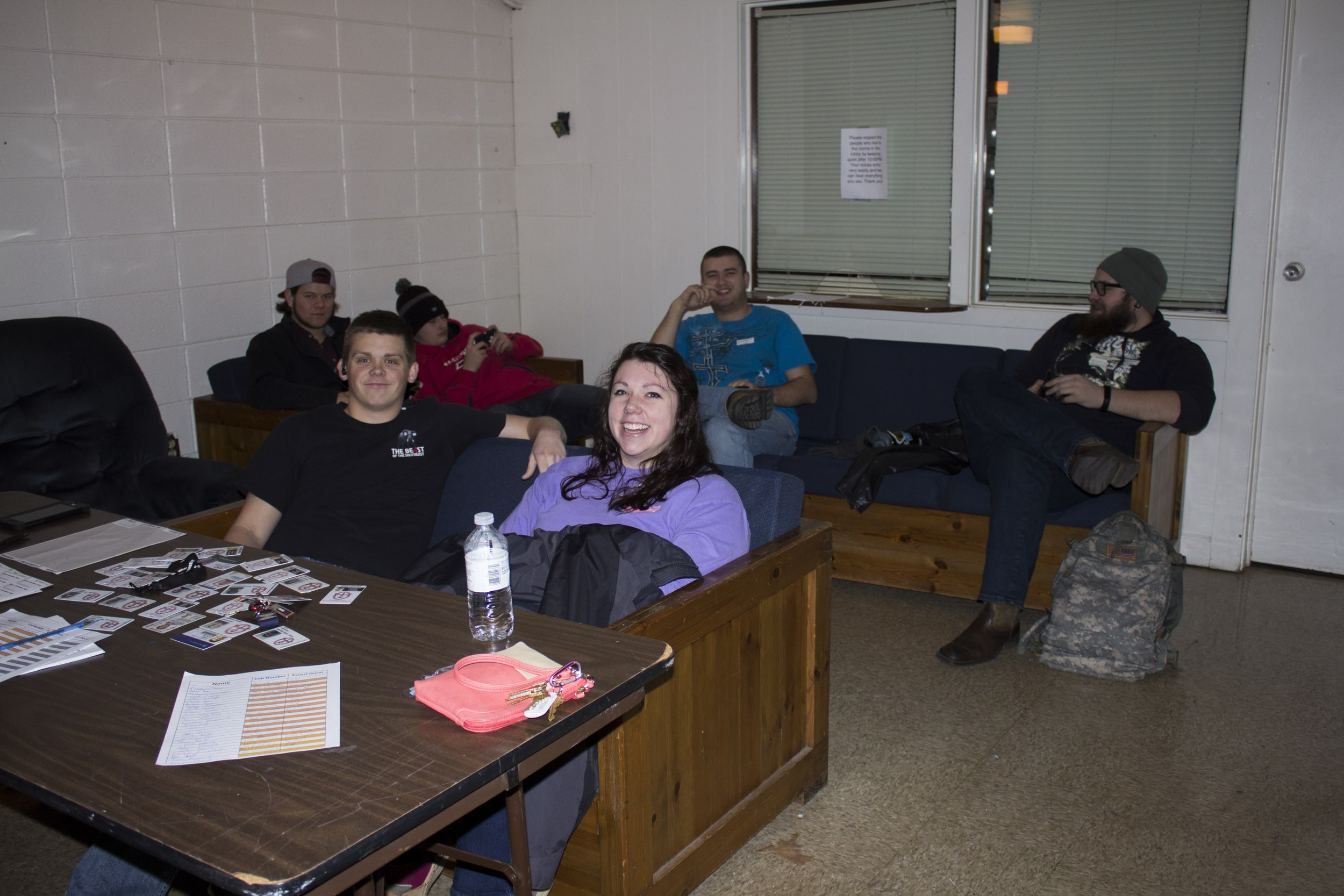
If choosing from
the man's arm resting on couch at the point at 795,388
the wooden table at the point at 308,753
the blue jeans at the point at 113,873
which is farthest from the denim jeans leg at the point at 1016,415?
the blue jeans at the point at 113,873

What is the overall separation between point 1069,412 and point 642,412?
188 cm

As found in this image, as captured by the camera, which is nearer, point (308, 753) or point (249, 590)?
point (308, 753)

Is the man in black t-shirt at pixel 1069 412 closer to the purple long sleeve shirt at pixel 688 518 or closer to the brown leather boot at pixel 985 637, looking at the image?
the brown leather boot at pixel 985 637

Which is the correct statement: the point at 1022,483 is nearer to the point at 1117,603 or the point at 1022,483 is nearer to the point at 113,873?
the point at 1117,603

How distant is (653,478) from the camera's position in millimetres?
2189

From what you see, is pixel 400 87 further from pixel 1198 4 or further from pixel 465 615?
pixel 465 615

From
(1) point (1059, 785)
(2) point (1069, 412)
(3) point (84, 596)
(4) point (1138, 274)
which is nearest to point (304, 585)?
(3) point (84, 596)

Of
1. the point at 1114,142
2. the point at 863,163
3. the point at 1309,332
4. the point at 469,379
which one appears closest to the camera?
the point at 1309,332

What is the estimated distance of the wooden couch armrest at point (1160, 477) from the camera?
10.7ft

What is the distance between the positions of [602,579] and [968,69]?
10.1 ft

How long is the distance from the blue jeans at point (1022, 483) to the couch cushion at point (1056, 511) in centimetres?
3

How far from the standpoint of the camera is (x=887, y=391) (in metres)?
4.17

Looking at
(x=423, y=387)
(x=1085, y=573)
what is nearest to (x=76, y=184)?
(x=423, y=387)

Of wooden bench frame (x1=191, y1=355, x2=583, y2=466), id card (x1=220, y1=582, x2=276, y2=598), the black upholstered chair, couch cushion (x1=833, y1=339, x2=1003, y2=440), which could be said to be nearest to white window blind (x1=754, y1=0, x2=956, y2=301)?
couch cushion (x1=833, y1=339, x2=1003, y2=440)
